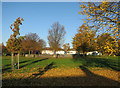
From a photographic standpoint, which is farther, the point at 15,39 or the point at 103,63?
the point at 103,63

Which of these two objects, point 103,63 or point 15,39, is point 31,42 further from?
point 15,39

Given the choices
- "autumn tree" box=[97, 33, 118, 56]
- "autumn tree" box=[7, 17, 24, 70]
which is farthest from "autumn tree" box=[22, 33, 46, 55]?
"autumn tree" box=[97, 33, 118, 56]

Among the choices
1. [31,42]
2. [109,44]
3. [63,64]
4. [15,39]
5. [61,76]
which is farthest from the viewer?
[31,42]

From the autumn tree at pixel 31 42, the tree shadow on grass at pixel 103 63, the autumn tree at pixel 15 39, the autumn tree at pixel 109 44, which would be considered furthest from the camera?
the autumn tree at pixel 31 42

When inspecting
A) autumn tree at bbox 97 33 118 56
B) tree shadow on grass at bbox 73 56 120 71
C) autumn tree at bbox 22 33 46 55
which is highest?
autumn tree at bbox 22 33 46 55

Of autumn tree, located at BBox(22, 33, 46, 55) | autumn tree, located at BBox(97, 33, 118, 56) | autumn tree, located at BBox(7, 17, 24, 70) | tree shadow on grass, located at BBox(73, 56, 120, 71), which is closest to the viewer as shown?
autumn tree, located at BBox(97, 33, 118, 56)

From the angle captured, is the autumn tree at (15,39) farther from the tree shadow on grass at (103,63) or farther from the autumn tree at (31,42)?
the autumn tree at (31,42)

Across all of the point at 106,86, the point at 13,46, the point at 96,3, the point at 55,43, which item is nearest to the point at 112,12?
the point at 96,3

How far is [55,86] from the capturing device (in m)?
5.94

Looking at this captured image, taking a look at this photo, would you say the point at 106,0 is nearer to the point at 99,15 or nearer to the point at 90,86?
the point at 99,15

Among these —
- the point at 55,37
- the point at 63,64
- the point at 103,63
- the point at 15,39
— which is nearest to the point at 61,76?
the point at 15,39

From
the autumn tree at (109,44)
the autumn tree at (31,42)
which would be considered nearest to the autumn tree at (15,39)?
the autumn tree at (109,44)

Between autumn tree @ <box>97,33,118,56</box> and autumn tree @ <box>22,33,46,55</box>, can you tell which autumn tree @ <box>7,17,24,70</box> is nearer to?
autumn tree @ <box>97,33,118,56</box>

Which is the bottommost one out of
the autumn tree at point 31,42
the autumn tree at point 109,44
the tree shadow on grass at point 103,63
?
the tree shadow on grass at point 103,63
